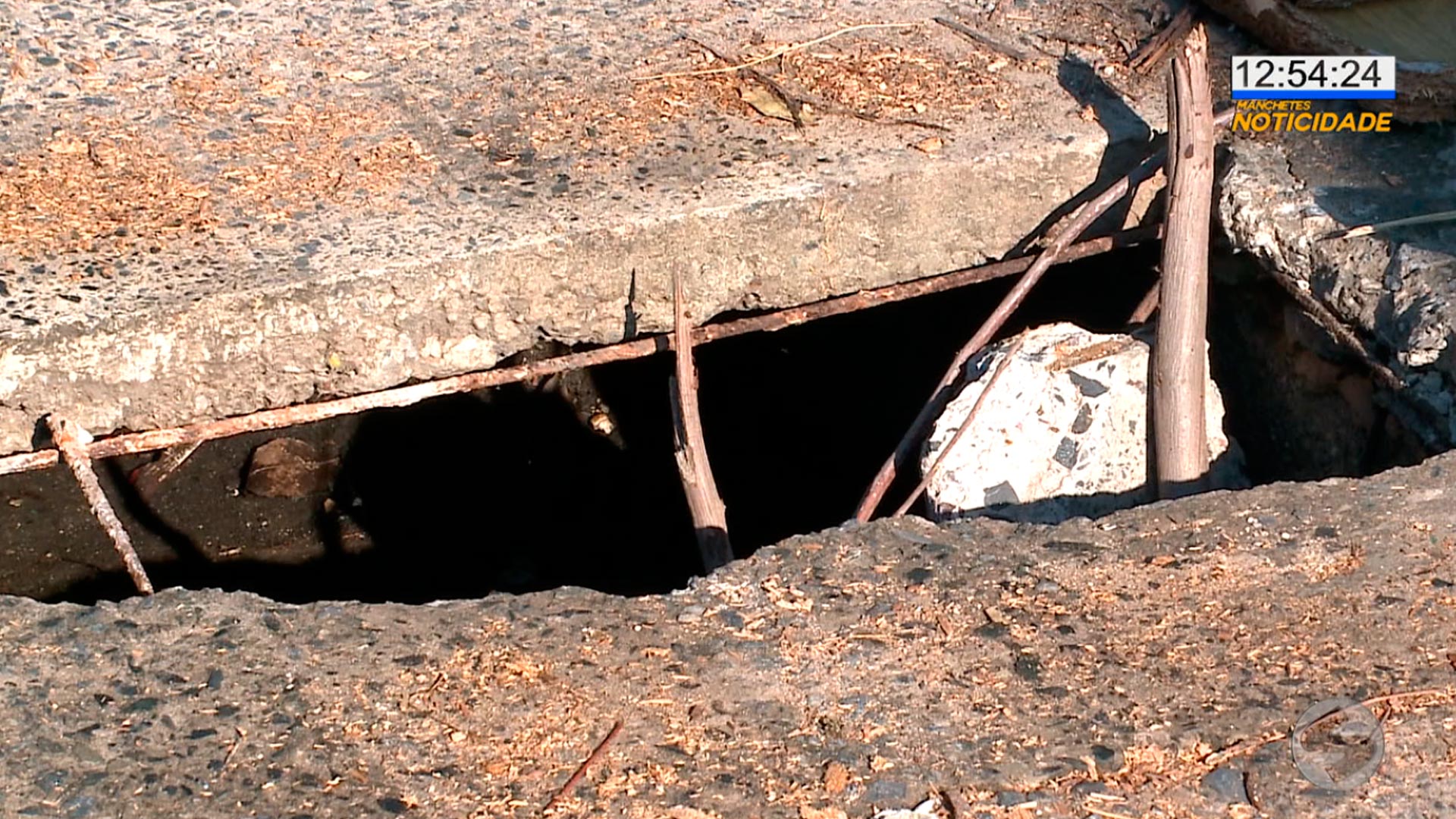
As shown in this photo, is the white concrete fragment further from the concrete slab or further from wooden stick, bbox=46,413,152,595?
wooden stick, bbox=46,413,152,595

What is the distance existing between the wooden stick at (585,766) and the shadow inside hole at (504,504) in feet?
5.07

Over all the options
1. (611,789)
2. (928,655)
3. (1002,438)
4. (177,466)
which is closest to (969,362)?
(1002,438)

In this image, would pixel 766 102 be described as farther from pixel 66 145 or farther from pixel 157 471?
pixel 157 471

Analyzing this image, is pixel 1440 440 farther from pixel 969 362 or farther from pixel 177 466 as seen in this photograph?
pixel 177 466

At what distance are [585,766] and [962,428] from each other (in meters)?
1.01

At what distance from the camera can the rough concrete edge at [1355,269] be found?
7.54ft

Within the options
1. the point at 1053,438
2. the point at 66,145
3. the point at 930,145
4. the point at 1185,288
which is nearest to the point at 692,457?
the point at 1053,438

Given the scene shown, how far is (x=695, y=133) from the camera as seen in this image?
2.69 meters

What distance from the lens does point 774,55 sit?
2.92 metres

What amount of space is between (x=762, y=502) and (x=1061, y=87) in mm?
1148

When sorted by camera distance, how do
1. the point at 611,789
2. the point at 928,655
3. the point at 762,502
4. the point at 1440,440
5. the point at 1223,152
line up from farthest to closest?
the point at 762,502
the point at 1223,152
the point at 1440,440
the point at 928,655
the point at 611,789

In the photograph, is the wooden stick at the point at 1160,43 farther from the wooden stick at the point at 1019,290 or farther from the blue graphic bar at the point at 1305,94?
the wooden stick at the point at 1019,290

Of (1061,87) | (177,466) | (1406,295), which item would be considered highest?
(1061,87)

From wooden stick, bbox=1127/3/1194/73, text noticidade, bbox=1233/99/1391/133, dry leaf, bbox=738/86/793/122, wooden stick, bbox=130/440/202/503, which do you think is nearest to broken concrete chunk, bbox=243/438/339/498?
wooden stick, bbox=130/440/202/503
